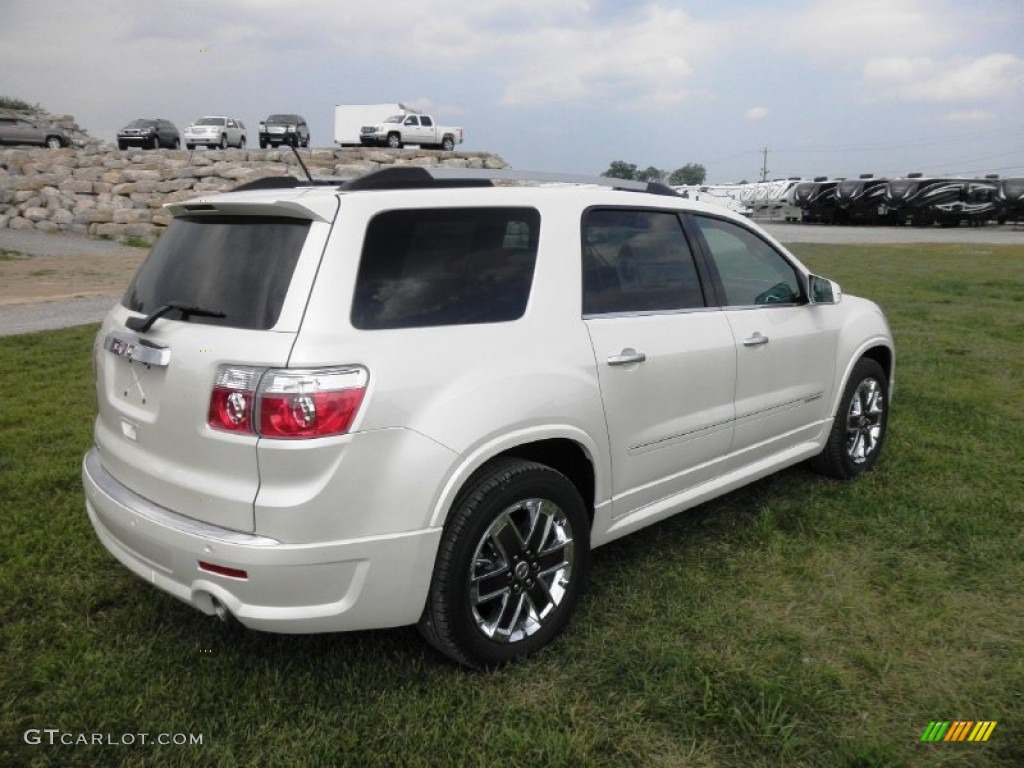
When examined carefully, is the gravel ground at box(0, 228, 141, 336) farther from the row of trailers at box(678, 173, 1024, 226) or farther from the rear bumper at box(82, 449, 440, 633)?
the row of trailers at box(678, 173, 1024, 226)

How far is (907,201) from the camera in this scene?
3900 cm

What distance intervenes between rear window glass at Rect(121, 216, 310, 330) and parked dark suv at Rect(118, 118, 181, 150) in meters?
35.3

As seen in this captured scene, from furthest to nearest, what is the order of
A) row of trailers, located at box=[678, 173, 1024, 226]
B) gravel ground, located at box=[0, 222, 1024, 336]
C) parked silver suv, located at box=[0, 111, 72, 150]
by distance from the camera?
row of trailers, located at box=[678, 173, 1024, 226], parked silver suv, located at box=[0, 111, 72, 150], gravel ground, located at box=[0, 222, 1024, 336]

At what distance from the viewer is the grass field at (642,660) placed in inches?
102

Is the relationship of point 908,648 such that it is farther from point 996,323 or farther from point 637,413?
point 996,323

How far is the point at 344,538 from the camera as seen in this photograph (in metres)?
2.51

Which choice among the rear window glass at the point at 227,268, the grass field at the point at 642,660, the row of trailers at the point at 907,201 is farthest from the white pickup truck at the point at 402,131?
the rear window glass at the point at 227,268

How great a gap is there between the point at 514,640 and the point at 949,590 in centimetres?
195

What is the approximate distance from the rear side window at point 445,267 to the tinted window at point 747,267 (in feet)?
3.94

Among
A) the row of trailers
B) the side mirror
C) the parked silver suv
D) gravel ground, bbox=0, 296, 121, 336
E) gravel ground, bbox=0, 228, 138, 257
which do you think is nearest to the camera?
the side mirror

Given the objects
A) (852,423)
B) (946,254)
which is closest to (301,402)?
(852,423)

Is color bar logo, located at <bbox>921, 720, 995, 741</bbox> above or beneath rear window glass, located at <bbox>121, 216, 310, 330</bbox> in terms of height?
beneath

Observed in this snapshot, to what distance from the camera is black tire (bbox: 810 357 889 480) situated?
15.5 ft

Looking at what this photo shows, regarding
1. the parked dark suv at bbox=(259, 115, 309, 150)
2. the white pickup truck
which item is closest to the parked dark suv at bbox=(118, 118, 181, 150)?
the parked dark suv at bbox=(259, 115, 309, 150)
